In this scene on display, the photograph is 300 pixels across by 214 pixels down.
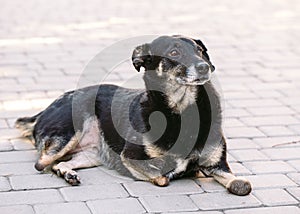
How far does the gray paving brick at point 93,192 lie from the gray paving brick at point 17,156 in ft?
2.16

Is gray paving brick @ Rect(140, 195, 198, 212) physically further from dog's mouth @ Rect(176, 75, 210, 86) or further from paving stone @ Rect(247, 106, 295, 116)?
paving stone @ Rect(247, 106, 295, 116)

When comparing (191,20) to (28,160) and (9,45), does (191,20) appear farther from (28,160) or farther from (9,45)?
(28,160)

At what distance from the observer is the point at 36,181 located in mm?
4621

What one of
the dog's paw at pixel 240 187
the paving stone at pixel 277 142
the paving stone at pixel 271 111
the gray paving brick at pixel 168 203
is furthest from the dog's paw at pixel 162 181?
the paving stone at pixel 271 111

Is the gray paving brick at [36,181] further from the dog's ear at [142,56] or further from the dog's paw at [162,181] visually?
the dog's ear at [142,56]

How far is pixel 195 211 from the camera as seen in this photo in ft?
13.6

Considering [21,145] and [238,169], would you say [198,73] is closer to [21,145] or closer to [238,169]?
[238,169]

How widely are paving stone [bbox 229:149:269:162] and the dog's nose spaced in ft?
3.37

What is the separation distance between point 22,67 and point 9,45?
3.80 feet

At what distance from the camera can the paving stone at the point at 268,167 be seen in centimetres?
486

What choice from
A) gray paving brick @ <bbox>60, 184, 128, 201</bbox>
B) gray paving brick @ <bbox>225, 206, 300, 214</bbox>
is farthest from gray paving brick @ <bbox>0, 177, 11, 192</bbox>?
gray paving brick @ <bbox>225, 206, 300, 214</bbox>

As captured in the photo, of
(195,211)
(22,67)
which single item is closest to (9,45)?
(22,67)

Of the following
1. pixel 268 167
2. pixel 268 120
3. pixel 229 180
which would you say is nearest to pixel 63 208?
pixel 229 180

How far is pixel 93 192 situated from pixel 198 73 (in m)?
1.05
